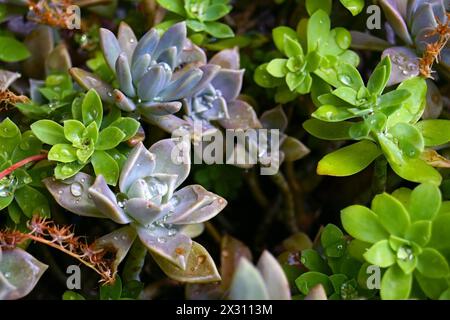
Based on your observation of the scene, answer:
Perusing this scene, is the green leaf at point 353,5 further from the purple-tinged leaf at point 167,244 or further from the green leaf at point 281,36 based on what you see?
the purple-tinged leaf at point 167,244

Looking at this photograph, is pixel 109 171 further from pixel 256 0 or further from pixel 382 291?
pixel 256 0

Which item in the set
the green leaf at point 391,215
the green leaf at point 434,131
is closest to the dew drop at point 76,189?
the green leaf at point 391,215

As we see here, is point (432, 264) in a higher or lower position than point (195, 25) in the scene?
lower

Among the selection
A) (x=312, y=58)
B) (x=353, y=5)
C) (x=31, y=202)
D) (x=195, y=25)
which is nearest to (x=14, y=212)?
(x=31, y=202)

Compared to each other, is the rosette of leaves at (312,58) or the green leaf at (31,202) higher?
the rosette of leaves at (312,58)

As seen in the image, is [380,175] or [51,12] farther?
[51,12]

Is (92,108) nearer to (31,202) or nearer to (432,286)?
(31,202)

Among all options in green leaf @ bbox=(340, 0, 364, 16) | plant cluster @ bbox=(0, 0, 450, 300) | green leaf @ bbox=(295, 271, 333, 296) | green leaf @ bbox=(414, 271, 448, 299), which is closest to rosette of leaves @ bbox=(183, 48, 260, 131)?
plant cluster @ bbox=(0, 0, 450, 300)
